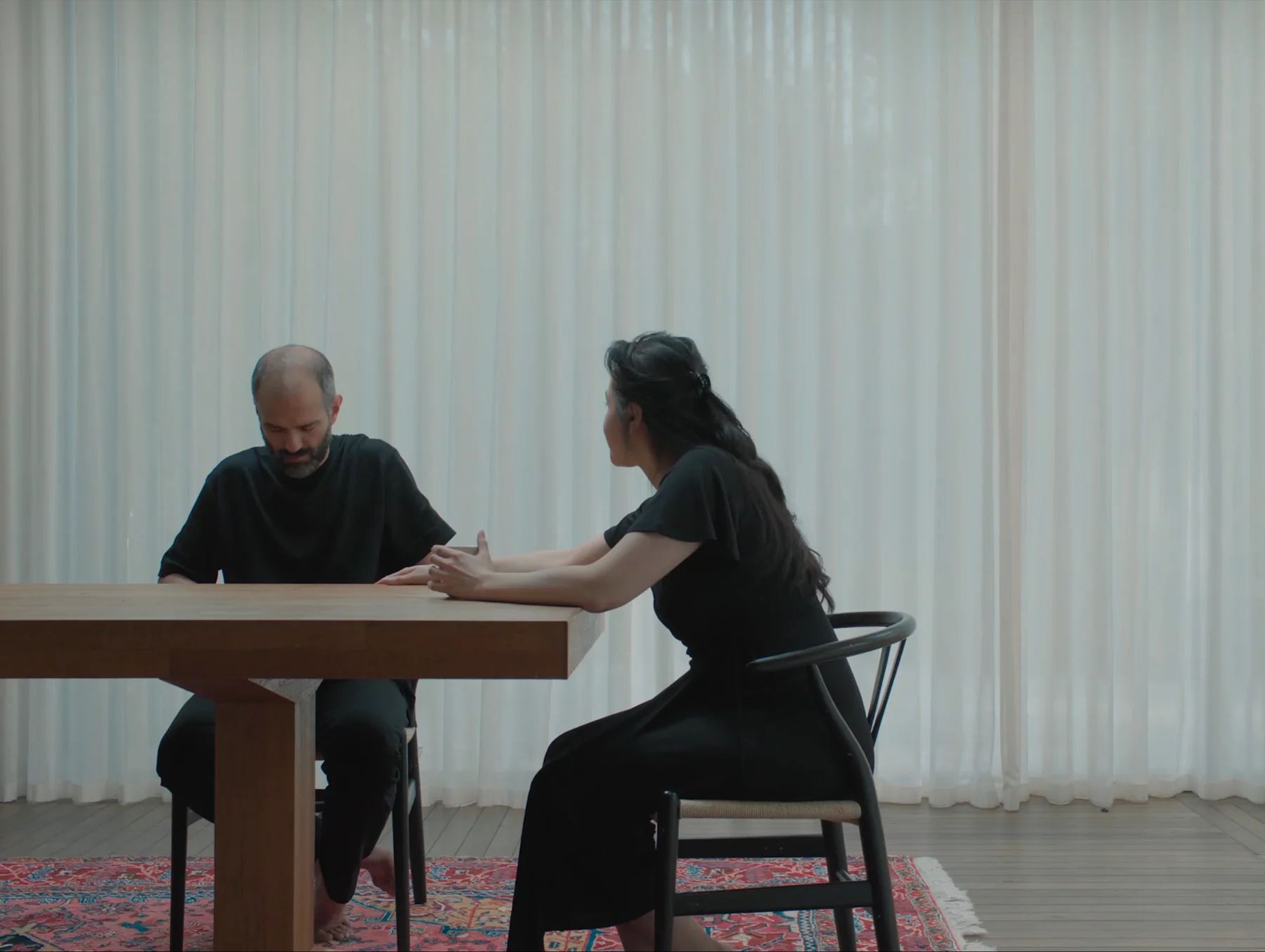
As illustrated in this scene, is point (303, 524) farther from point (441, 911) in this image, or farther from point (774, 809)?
point (774, 809)

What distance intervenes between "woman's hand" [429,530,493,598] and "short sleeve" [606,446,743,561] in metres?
0.25

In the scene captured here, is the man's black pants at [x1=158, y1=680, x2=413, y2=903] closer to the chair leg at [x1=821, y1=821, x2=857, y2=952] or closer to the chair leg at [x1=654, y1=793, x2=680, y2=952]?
the chair leg at [x1=654, y1=793, x2=680, y2=952]

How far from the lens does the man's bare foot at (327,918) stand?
7.80 ft

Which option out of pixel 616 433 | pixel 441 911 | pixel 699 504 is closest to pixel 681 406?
pixel 616 433

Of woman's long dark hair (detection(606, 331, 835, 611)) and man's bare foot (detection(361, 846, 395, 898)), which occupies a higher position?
woman's long dark hair (detection(606, 331, 835, 611))

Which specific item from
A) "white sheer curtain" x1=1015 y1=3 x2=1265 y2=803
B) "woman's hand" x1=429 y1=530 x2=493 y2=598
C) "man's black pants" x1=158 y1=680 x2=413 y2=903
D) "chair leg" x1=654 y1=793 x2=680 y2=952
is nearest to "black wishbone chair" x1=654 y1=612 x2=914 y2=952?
"chair leg" x1=654 y1=793 x2=680 y2=952

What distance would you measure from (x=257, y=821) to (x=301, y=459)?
1.01 m

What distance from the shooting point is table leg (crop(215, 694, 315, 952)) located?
1740mm

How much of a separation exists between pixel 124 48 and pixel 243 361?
1041mm

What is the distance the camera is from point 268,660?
4.97ft

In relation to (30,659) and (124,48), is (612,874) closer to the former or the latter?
(30,659)

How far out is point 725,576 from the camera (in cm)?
194

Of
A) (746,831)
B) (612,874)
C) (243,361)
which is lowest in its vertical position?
(746,831)

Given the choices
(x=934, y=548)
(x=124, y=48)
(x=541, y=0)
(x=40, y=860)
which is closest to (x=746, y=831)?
(x=934, y=548)
